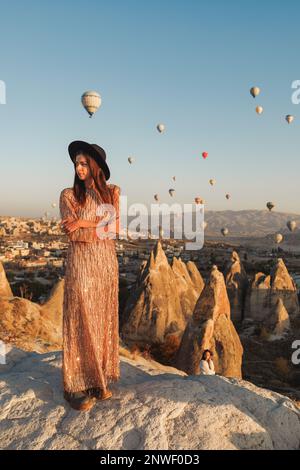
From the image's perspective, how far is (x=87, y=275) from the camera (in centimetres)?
367

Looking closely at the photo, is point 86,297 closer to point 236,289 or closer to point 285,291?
point 236,289

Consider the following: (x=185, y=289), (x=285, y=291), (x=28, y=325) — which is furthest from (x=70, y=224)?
(x=285, y=291)

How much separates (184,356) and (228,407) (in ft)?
24.1

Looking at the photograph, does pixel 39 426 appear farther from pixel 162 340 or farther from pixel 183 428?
pixel 162 340

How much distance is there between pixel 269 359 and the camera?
1702 centimetres

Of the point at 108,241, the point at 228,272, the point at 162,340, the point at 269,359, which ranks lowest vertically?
the point at 269,359

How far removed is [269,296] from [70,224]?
777 inches

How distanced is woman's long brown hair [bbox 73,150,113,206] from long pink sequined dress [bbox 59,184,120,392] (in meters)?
0.04

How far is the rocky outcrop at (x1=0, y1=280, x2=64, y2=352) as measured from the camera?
7.65m

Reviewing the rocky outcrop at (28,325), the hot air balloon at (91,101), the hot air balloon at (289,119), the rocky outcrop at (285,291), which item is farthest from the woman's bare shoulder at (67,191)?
the hot air balloon at (289,119)

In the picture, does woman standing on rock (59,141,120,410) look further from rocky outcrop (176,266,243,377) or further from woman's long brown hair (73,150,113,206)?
rocky outcrop (176,266,243,377)

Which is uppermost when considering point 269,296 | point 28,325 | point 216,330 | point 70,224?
point 70,224

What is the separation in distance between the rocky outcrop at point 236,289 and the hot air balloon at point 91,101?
10813mm
